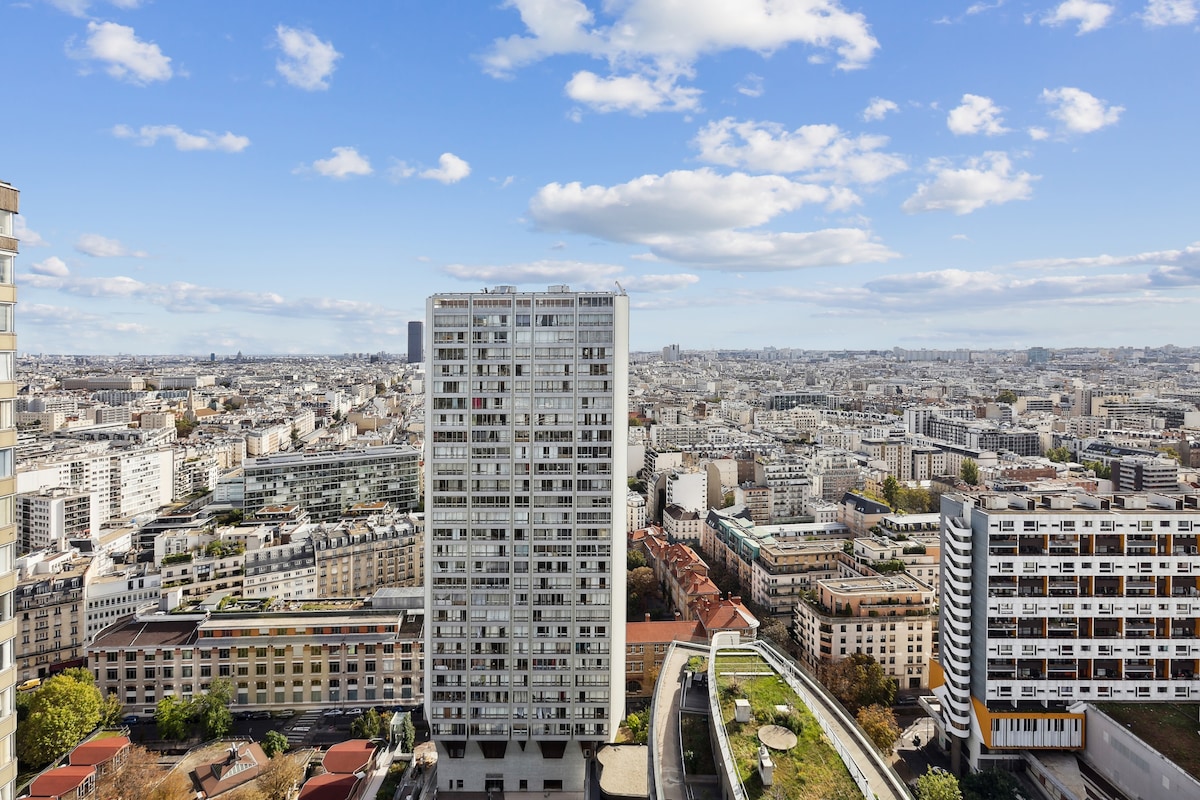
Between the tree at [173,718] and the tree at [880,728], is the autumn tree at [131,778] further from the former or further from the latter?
the tree at [880,728]

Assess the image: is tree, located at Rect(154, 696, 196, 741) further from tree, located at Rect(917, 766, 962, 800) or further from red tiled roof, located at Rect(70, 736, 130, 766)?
tree, located at Rect(917, 766, 962, 800)

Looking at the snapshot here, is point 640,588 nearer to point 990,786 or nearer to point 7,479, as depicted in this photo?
point 990,786

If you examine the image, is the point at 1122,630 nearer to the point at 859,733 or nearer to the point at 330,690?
the point at 859,733

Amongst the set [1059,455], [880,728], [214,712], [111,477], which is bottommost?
[214,712]

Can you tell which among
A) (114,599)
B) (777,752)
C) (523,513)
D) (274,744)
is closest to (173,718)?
(274,744)

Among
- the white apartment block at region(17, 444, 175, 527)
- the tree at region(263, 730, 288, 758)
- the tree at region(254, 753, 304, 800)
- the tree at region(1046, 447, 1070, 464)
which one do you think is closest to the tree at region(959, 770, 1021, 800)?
the tree at region(254, 753, 304, 800)
